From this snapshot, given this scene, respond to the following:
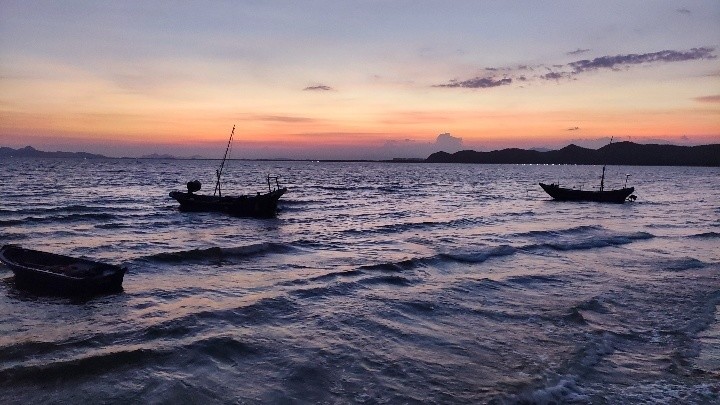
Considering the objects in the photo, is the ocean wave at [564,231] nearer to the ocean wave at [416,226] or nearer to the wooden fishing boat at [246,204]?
the ocean wave at [416,226]

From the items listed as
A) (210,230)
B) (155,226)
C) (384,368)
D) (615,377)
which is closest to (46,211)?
(155,226)

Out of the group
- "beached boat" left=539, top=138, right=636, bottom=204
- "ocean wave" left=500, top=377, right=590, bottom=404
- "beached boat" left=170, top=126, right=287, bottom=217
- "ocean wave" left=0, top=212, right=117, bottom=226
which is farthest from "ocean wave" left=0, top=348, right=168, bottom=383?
"beached boat" left=539, top=138, right=636, bottom=204

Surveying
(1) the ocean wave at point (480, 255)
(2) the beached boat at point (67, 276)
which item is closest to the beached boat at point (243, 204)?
(1) the ocean wave at point (480, 255)

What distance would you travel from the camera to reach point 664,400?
8.41 meters

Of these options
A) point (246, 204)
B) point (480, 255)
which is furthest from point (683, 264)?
point (246, 204)

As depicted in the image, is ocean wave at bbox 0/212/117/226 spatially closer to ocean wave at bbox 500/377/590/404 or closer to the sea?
the sea

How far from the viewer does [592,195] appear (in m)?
53.5

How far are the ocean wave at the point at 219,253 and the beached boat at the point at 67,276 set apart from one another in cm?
483

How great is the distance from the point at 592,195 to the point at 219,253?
151ft

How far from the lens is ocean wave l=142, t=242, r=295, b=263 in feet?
69.5

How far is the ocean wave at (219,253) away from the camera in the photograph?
21172mm

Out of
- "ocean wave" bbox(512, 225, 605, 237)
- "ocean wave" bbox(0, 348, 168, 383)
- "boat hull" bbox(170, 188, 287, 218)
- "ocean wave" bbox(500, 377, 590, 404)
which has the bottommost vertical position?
"ocean wave" bbox(0, 348, 168, 383)

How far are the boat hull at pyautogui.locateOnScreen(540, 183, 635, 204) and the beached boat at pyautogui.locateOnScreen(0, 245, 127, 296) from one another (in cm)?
5056

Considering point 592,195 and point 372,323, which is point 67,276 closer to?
point 372,323
